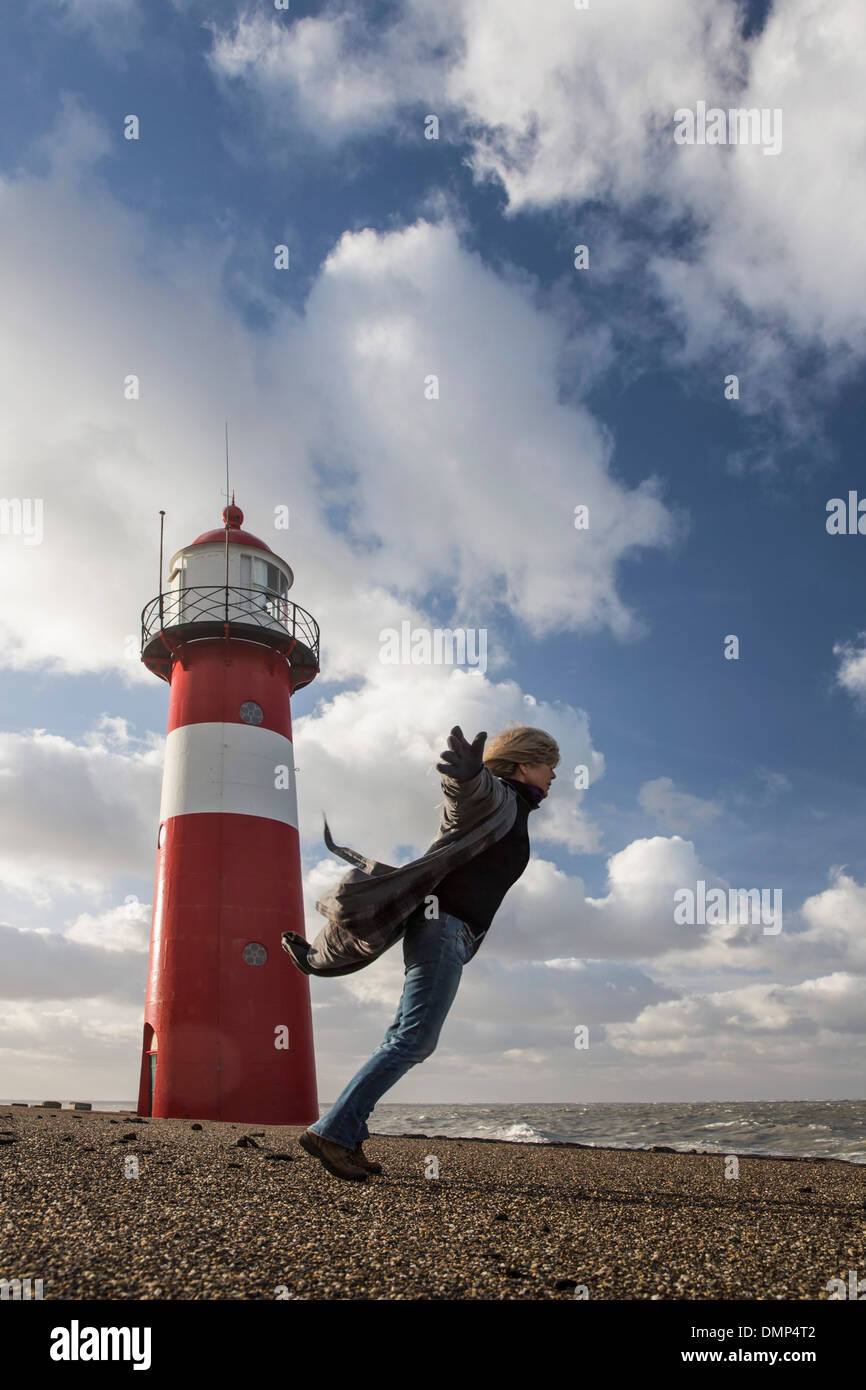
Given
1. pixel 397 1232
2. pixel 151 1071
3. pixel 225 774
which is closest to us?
pixel 397 1232

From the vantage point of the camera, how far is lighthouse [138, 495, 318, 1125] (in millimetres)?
15656

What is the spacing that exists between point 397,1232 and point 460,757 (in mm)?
2111

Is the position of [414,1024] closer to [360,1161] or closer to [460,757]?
[360,1161]

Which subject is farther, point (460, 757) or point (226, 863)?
point (226, 863)

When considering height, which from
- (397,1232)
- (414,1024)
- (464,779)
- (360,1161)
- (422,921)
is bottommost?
(397,1232)

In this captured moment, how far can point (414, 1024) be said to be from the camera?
4613 mm

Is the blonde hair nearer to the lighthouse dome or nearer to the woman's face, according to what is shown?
the woman's face

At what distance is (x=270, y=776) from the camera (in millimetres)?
17531

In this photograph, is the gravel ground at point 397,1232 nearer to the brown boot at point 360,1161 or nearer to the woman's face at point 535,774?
the brown boot at point 360,1161

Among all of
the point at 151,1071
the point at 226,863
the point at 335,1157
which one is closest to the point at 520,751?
the point at 335,1157

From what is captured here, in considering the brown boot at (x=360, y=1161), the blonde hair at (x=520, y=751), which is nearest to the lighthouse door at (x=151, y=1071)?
the brown boot at (x=360, y=1161)

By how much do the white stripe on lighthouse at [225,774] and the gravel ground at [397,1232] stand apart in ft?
33.1
